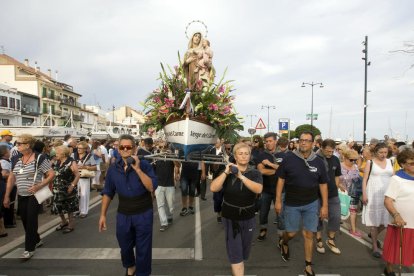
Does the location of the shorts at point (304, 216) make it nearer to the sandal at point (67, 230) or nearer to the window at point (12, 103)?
the sandal at point (67, 230)

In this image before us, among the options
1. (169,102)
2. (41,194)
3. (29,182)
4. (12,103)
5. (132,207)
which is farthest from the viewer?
(12,103)

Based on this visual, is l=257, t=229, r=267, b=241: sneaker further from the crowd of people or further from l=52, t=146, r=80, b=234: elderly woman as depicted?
l=52, t=146, r=80, b=234: elderly woman

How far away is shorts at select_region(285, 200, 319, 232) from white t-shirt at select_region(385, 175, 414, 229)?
A: 101 cm

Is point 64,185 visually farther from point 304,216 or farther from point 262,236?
point 304,216

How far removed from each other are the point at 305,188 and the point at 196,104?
228cm

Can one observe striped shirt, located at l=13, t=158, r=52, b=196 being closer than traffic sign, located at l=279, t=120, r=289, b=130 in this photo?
Yes

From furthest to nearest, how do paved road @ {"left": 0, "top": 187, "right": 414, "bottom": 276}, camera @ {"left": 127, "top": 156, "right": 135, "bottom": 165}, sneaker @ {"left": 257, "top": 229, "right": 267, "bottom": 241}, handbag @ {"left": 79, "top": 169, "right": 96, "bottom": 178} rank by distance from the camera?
handbag @ {"left": 79, "top": 169, "right": 96, "bottom": 178} < sneaker @ {"left": 257, "top": 229, "right": 267, "bottom": 241} < paved road @ {"left": 0, "top": 187, "right": 414, "bottom": 276} < camera @ {"left": 127, "top": 156, "right": 135, "bottom": 165}

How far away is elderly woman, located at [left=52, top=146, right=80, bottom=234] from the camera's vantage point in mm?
6488

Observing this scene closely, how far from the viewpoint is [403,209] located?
4.04 metres

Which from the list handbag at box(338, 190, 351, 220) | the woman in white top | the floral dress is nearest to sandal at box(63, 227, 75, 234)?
the floral dress

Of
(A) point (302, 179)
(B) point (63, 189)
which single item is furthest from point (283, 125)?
(A) point (302, 179)

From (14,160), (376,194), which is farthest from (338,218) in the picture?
(14,160)

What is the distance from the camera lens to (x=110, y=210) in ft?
28.2

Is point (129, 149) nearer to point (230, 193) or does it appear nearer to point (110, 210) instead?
point (230, 193)
